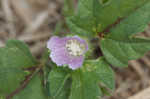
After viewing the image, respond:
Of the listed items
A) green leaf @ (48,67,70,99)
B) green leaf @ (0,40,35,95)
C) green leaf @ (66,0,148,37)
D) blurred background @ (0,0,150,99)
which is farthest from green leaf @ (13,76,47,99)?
blurred background @ (0,0,150,99)

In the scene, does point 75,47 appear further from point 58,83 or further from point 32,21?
point 32,21

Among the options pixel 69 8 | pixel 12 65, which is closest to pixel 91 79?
pixel 12 65

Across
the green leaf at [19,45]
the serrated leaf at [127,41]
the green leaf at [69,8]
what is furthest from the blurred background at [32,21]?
the serrated leaf at [127,41]

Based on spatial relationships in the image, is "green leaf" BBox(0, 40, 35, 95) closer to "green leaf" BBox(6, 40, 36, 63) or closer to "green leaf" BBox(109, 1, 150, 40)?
"green leaf" BBox(6, 40, 36, 63)

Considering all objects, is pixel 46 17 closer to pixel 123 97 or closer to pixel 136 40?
pixel 123 97

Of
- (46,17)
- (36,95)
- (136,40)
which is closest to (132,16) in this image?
(136,40)
